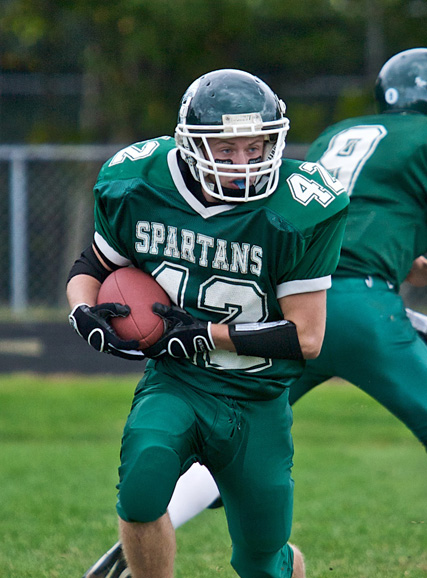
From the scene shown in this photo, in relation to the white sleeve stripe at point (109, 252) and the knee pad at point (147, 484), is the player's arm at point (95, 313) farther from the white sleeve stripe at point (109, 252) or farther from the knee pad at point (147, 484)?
the knee pad at point (147, 484)

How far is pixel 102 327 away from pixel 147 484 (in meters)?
0.55

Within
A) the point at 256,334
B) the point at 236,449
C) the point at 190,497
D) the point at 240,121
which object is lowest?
the point at 190,497

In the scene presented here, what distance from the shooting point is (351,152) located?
421 centimetres

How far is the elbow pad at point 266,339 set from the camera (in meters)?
3.10

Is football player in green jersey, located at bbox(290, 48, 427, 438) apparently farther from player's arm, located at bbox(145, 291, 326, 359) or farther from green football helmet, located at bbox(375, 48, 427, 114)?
player's arm, located at bbox(145, 291, 326, 359)

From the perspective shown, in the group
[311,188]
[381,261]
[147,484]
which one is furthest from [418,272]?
[147,484]

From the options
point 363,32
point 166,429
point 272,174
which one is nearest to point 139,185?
point 272,174

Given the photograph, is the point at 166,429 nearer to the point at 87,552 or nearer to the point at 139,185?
the point at 139,185

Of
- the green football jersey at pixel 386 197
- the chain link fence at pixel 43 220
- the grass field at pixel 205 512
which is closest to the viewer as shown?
the green football jersey at pixel 386 197

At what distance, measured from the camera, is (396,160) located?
13.4ft

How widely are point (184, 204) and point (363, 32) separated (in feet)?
36.8

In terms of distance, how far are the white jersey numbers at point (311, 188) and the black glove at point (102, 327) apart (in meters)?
0.68

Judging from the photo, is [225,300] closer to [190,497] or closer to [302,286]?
[302,286]

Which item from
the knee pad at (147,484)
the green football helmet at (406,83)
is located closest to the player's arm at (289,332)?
the knee pad at (147,484)
